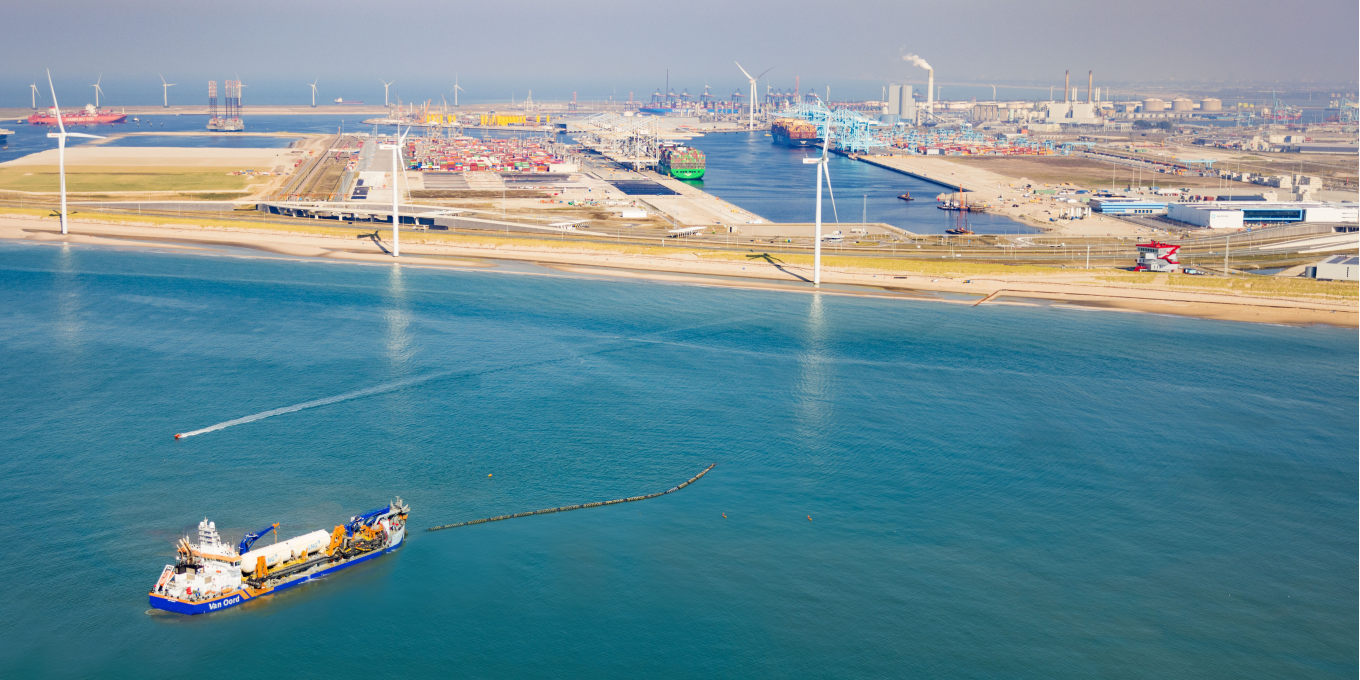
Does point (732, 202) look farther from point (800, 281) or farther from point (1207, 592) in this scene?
point (1207, 592)

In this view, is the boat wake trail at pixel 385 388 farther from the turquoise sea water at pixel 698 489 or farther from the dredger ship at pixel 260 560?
the dredger ship at pixel 260 560

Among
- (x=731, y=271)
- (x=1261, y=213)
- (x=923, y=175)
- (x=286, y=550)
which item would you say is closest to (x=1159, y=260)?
(x=731, y=271)

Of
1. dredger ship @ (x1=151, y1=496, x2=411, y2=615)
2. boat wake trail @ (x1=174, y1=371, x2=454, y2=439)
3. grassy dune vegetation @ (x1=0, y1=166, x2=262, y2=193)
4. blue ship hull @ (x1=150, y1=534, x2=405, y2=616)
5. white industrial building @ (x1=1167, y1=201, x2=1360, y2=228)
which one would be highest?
grassy dune vegetation @ (x1=0, y1=166, x2=262, y2=193)

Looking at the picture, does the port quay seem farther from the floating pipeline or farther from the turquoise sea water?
the floating pipeline

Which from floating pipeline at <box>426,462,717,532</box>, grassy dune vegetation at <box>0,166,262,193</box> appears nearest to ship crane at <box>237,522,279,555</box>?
floating pipeline at <box>426,462,717,532</box>

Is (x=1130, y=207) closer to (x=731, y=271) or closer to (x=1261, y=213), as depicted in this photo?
(x=1261, y=213)

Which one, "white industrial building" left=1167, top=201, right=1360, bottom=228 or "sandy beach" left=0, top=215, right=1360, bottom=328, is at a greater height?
"white industrial building" left=1167, top=201, right=1360, bottom=228
